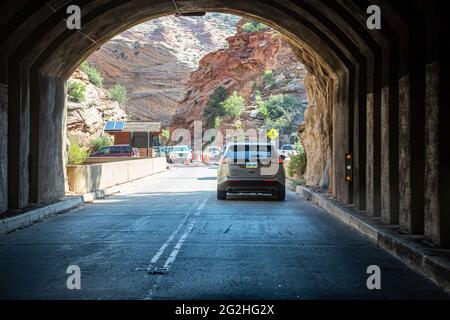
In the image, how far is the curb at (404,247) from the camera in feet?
23.9

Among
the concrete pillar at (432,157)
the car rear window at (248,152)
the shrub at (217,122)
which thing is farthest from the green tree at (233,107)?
the concrete pillar at (432,157)

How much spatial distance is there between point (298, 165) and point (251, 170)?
1138cm

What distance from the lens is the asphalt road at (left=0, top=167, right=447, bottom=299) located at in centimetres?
683

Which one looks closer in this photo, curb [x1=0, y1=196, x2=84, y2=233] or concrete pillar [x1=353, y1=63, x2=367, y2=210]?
curb [x1=0, y1=196, x2=84, y2=233]

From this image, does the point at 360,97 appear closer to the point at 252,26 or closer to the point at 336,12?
the point at 336,12

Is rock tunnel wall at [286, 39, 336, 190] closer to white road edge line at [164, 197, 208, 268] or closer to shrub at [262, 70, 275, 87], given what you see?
white road edge line at [164, 197, 208, 268]

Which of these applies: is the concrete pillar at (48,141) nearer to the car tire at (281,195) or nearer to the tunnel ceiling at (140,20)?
the tunnel ceiling at (140,20)

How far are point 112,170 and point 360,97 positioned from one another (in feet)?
41.4

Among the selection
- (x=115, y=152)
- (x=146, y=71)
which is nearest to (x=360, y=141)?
(x=115, y=152)

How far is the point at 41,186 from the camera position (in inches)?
607

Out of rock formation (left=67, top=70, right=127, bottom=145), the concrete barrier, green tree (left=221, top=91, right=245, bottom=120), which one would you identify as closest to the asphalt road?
the concrete barrier

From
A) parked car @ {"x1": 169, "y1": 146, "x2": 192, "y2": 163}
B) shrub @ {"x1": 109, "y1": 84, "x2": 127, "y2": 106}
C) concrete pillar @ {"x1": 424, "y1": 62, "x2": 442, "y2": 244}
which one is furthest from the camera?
shrub @ {"x1": 109, "y1": 84, "x2": 127, "y2": 106}

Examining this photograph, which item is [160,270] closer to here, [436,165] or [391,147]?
[436,165]

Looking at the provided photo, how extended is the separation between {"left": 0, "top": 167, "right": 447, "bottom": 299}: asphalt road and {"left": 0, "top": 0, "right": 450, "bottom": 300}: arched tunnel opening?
1048 millimetres
